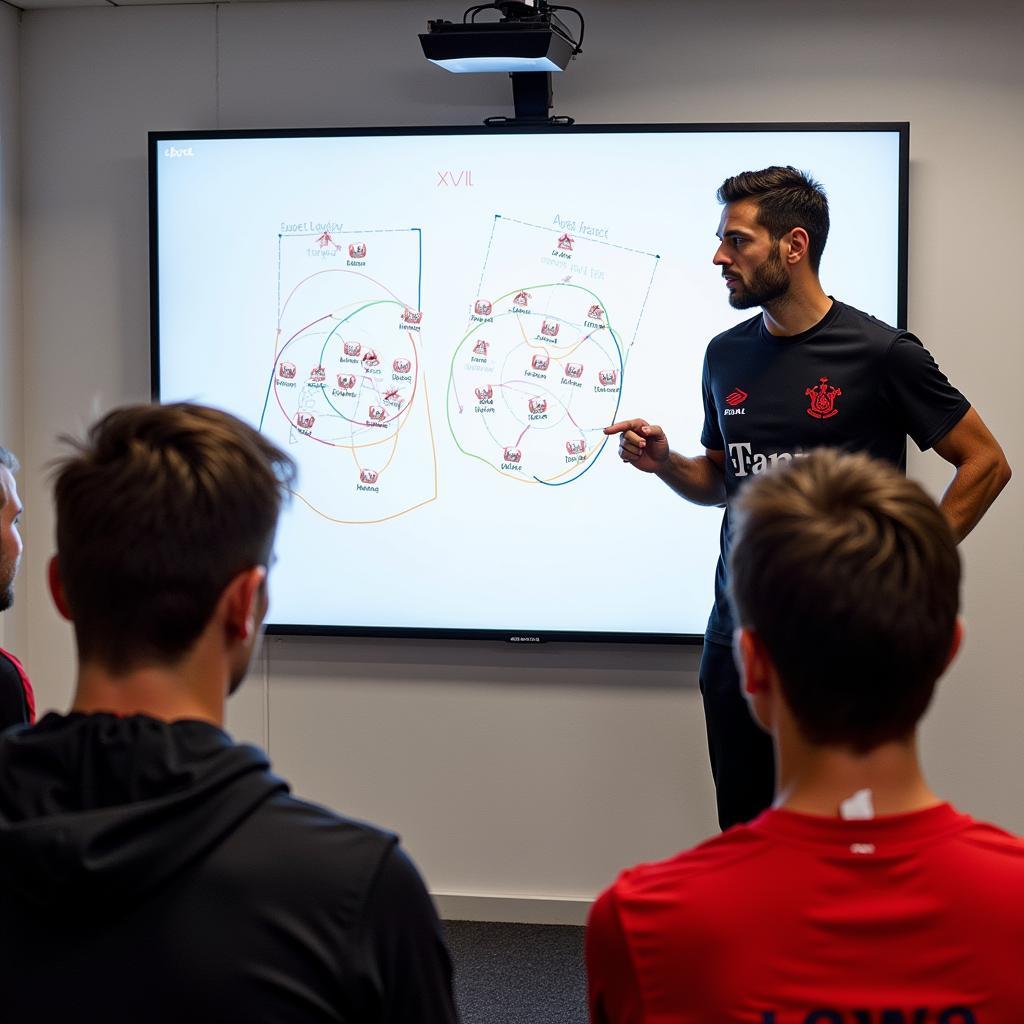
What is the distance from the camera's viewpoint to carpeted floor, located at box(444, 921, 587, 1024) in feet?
9.40

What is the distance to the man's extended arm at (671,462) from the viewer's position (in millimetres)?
2611

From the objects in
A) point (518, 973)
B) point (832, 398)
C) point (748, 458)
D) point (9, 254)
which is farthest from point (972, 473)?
point (9, 254)

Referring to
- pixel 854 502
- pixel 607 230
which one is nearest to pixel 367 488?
pixel 607 230

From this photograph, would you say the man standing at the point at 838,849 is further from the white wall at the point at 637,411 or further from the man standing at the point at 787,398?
the white wall at the point at 637,411

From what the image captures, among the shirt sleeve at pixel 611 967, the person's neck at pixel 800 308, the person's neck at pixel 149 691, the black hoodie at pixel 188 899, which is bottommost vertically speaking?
the shirt sleeve at pixel 611 967

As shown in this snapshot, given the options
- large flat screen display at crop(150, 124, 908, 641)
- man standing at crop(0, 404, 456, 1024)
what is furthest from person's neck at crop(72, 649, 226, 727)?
large flat screen display at crop(150, 124, 908, 641)

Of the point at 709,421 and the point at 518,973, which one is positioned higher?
the point at 709,421

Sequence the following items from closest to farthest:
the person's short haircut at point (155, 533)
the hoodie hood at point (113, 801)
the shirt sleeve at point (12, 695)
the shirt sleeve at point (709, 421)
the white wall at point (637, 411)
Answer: the hoodie hood at point (113, 801)
the person's short haircut at point (155, 533)
the shirt sleeve at point (12, 695)
the shirt sleeve at point (709, 421)
the white wall at point (637, 411)

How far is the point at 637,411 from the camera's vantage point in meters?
3.28

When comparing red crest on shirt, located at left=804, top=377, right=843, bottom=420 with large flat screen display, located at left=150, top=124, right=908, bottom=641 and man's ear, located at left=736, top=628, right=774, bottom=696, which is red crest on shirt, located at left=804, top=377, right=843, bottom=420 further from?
man's ear, located at left=736, top=628, right=774, bottom=696

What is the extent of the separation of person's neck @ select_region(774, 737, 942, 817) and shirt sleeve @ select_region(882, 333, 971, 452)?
1531 millimetres

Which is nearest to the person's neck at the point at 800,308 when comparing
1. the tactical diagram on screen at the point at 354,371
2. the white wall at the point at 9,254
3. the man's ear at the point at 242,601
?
the tactical diagram on screen at the point at 354,371

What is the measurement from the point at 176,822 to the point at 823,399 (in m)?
1.86

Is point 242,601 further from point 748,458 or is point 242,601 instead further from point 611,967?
point 748,458
